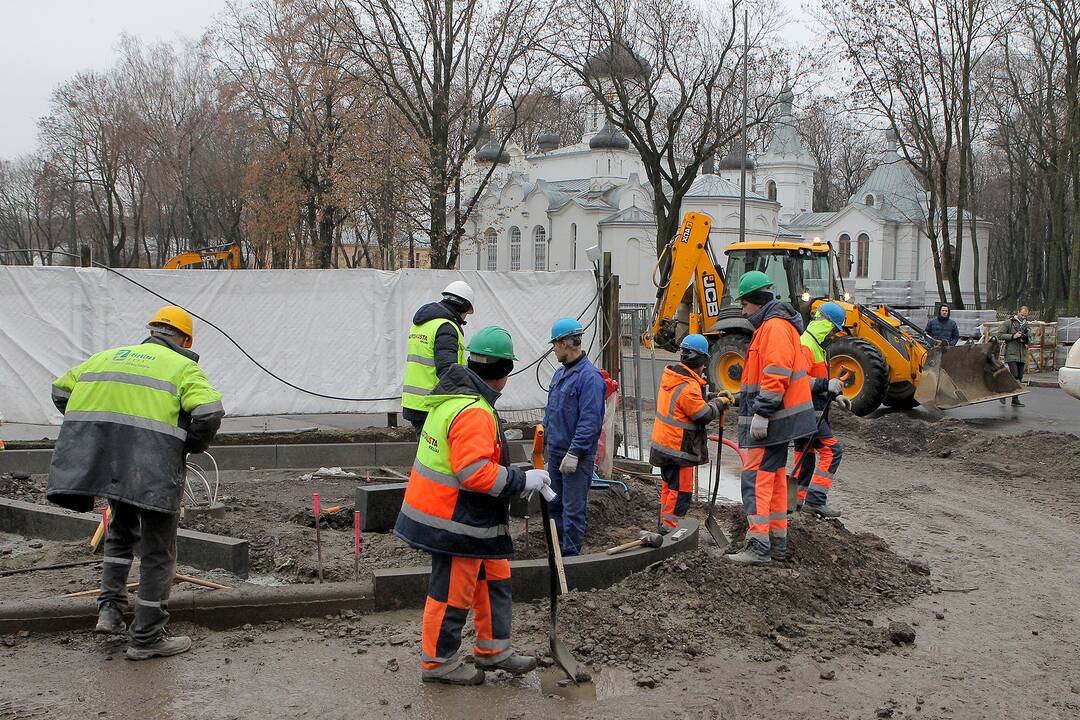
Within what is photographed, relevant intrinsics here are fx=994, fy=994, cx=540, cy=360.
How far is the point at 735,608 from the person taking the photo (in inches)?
231

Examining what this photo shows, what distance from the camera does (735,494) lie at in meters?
10.1

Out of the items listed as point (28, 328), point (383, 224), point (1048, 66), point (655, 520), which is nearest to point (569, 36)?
point (383, 224)

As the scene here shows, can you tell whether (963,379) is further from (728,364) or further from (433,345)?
(433,345)

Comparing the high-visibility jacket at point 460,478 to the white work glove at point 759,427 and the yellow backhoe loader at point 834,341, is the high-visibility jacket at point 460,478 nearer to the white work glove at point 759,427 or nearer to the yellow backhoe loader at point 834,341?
the white work glove at point 759,427

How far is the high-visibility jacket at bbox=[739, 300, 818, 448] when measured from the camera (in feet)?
22.5

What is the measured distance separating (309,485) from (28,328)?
3.88 metres

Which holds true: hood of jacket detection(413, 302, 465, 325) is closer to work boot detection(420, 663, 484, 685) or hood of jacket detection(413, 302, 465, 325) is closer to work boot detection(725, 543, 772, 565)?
work boot detection(725, 543, 772, 565)

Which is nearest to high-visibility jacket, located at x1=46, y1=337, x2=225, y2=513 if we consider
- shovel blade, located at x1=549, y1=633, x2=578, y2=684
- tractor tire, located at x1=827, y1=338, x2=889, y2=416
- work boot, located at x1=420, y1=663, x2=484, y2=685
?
work boot, located at x1=420, y1=663, x2=484, y2=685

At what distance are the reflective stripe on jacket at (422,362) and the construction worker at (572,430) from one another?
917mm

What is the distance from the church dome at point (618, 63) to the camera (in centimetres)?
3612

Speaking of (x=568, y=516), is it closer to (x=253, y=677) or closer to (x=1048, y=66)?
(x=253, y=677)

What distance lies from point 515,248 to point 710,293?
4732cm

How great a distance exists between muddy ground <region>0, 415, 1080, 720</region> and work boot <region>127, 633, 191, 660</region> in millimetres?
73

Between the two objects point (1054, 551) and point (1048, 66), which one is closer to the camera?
point (1054, 551)
